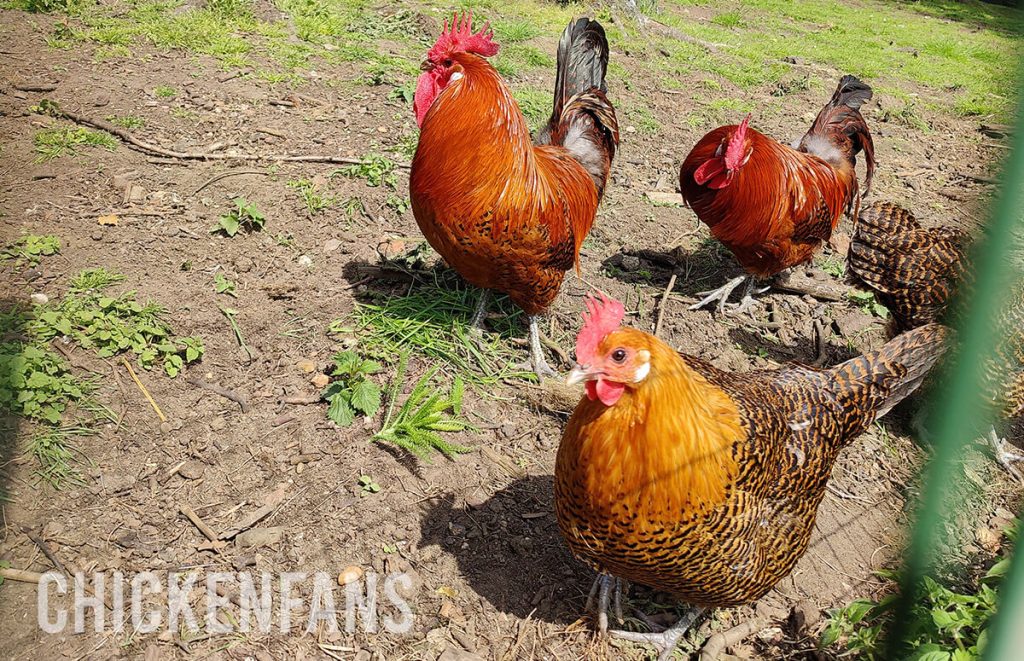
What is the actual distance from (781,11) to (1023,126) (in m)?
14.9

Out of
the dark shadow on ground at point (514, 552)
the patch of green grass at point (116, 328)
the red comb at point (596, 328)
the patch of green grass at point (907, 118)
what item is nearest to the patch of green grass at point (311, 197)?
the patch of green grass at point (116, 328)

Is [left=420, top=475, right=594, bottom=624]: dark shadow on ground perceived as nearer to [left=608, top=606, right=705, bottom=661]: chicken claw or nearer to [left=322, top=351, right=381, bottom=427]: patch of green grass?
[left=608, top=606, right=705, bottom=661]: chicken claw

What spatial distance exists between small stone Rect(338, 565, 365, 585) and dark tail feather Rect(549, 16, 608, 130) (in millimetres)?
3569

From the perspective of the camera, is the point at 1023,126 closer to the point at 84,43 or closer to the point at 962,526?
the point at 962,526

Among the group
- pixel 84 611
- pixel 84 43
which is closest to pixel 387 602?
pixel 84 611

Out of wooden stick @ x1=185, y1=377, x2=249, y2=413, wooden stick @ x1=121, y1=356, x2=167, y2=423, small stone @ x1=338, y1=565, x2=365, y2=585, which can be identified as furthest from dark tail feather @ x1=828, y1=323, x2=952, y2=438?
wooden stick @ x1=121, y1=356, x2=167, y2=423

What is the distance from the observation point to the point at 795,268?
5789mm

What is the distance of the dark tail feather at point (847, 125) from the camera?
219 inches

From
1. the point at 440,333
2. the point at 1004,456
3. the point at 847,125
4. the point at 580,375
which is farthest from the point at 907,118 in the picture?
the point at 580,375

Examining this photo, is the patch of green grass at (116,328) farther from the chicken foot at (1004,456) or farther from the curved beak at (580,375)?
the chicken foot at (1004,456)

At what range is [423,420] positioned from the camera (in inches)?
142

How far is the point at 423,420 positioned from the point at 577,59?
3.27 m

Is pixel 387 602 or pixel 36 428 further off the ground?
pixel 36 428

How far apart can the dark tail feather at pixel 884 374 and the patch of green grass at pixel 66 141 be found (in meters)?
5.73
